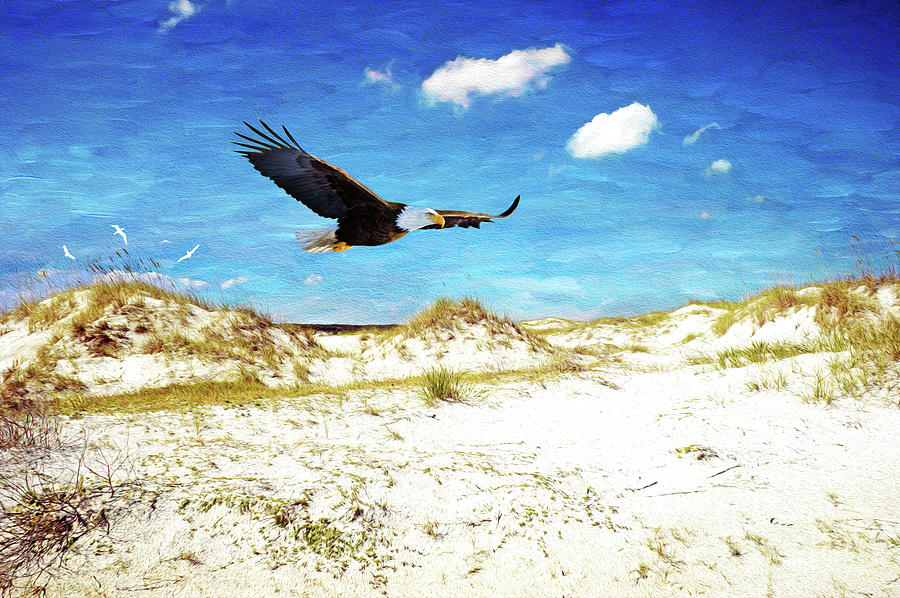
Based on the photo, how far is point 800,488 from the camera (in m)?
3.05

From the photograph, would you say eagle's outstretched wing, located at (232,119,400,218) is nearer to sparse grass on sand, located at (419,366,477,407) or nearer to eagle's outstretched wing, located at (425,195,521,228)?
eagle's outstretched wing, located at (425,195,521,228)

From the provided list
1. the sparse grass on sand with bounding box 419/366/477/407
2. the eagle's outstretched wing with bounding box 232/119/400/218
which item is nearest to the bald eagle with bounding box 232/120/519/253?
the eagle's outstretched wing with bounding box 232/119/400/218

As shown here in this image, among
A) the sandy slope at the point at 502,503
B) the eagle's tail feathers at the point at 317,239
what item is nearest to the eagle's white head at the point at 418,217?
the eagle's tail feathers at the point at 317,239

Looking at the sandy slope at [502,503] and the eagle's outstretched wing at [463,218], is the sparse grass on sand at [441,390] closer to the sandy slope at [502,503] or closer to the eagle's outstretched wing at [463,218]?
the sandy slope at [502,503]

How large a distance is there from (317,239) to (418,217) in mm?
1044

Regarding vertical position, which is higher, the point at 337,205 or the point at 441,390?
the point at 337,205

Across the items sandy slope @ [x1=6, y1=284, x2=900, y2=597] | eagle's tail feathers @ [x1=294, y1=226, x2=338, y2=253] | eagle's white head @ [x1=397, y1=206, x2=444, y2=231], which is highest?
eagle's white head @ [x1=397, y1=206, x2=444, y2=231]

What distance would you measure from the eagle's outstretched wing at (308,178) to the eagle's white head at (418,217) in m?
0.13

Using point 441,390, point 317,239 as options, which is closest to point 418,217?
point 317,239

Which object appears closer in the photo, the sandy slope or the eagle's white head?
the sandy slope

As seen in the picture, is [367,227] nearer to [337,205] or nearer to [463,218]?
[337,205]

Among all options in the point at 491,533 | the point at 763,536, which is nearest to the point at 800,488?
the point at 763,536

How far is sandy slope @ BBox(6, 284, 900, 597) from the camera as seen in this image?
2.31m

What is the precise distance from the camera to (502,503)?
2.81m
